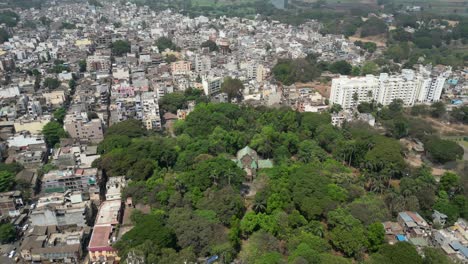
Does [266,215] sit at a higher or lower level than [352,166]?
higher

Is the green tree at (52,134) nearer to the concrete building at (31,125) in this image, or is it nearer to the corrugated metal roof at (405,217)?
the concrete building at (31,125)

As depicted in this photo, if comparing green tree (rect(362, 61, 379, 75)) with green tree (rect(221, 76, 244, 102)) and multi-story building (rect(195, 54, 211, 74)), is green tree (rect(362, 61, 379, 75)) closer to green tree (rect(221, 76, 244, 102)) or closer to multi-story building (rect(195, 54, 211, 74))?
green tree (rect(221, 76, 244, 102))

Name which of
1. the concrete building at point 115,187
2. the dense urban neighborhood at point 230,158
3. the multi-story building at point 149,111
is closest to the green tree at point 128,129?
the dense urban neighborhood at point 230,158

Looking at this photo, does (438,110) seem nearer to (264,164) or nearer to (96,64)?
(264,164)

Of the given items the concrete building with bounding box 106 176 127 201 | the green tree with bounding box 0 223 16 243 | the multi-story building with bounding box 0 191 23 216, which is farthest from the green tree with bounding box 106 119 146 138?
the green tree with bounding box 0 223 16 243

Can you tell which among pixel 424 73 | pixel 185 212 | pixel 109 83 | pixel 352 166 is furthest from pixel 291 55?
pixel 185 212

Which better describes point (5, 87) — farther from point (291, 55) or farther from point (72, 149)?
point (291, 55)
